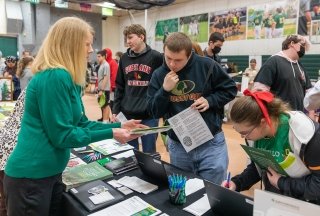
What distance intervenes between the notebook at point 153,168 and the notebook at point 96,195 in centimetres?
20

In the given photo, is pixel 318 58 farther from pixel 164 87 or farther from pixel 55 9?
pixel 55 9

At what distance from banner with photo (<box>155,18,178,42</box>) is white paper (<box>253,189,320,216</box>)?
9.44 meters

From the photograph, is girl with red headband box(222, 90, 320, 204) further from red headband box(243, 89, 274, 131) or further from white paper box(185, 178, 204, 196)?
white paper box(185, 178, 204, 196)

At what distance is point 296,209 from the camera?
0.87 m

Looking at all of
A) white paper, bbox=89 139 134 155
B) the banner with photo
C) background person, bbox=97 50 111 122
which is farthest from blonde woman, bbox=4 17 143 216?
the banner with photo

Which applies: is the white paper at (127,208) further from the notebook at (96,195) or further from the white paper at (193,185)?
the white paper at (193,185)

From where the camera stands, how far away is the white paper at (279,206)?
85 cm

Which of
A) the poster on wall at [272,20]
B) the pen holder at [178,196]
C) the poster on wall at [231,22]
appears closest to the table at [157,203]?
the pen holder at [178,196]

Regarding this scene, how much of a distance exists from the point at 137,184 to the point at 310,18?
6.44m

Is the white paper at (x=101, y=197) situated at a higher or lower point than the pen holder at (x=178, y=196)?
lower

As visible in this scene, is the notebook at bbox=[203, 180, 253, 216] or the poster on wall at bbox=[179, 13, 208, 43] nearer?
the notebook at bbox=[203, 180, 253, 216]

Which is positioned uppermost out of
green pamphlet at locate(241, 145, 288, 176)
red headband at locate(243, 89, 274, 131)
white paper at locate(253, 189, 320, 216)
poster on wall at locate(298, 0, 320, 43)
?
poster on wall at locate(298, 0, 320, 43)

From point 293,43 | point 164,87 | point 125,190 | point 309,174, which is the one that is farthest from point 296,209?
point 293,43

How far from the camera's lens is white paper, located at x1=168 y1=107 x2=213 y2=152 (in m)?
1.63
